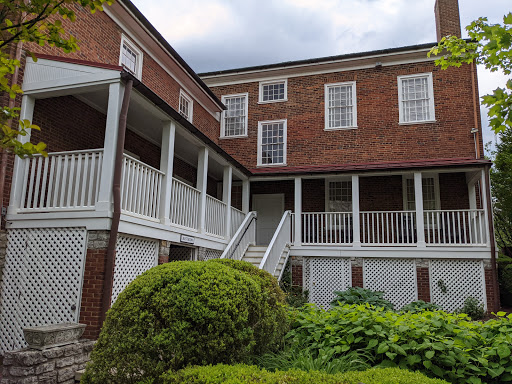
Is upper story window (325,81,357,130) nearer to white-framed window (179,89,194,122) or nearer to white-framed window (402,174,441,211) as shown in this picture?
white-framed window (402,174,441,211)

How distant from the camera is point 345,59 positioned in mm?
16203

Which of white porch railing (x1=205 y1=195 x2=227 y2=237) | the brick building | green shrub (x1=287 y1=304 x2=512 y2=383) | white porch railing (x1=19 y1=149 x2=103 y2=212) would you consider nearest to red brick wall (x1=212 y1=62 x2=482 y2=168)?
the brick building

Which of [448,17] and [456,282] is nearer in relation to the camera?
[456,282]

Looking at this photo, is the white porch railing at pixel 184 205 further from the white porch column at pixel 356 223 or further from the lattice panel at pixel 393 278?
the lattice panel at pixel 393 278

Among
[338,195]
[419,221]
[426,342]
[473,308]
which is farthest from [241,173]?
[426,342]

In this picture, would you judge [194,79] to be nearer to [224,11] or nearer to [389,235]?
[224,11]

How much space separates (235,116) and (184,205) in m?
8.53

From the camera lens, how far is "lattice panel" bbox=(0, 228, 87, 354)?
6.98m

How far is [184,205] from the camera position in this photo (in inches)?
392

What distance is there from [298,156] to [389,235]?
15.6 ft

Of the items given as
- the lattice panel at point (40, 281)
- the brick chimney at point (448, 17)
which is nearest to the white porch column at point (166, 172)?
the lattice panel at point (40, 281)

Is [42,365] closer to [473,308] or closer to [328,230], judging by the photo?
[473,308]

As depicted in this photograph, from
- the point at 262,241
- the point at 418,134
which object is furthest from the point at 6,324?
the point at 418,134

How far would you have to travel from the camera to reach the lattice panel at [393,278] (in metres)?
12.4
